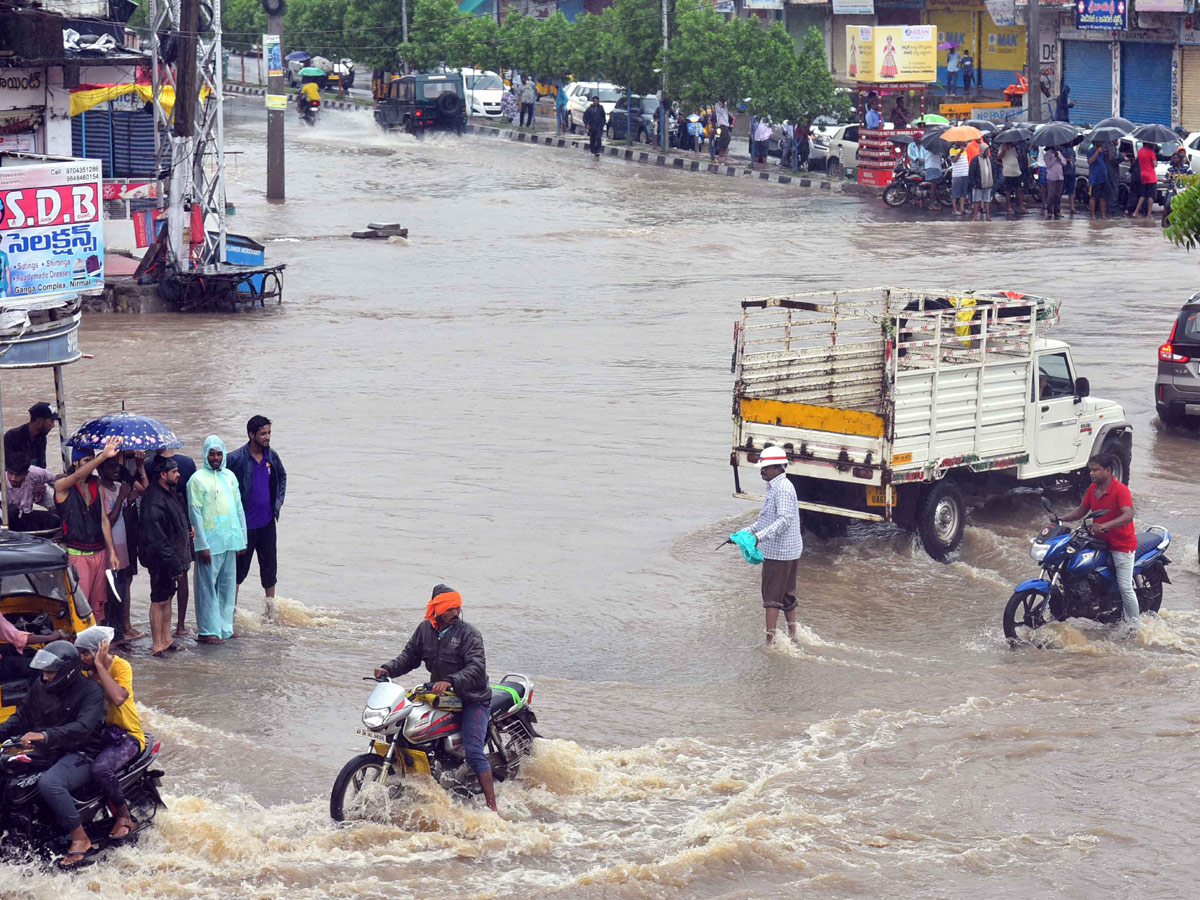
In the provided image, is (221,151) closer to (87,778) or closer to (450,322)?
(450,322)

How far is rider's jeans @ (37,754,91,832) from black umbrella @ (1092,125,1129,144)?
2916 centimetres

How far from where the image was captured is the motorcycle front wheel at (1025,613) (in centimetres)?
1072

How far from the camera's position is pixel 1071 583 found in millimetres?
10766

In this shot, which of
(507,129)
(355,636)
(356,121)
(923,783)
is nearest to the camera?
(923,783)

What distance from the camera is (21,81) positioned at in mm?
26422

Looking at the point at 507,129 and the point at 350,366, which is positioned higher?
the point at 507,129

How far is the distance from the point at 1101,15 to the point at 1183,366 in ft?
102

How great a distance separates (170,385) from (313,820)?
11.6 metres

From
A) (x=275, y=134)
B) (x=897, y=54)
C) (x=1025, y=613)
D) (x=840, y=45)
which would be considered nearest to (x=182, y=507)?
(x=1025, y=613)

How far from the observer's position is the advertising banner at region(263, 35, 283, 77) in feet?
111

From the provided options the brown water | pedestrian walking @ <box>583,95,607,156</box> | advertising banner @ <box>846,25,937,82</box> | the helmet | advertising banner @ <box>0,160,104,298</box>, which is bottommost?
the brown water

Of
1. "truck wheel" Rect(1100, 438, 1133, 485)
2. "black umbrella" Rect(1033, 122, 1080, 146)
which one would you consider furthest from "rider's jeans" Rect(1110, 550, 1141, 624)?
"black umbrella" Rect(1033, 122, 1080, 146)

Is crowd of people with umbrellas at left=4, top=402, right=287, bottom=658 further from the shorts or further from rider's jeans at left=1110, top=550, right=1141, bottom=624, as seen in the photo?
rider's jeans at left=1110, top=550, right=1141, bottom=624

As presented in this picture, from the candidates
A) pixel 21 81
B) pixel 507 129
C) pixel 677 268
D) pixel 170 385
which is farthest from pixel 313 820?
pixel 507 129
